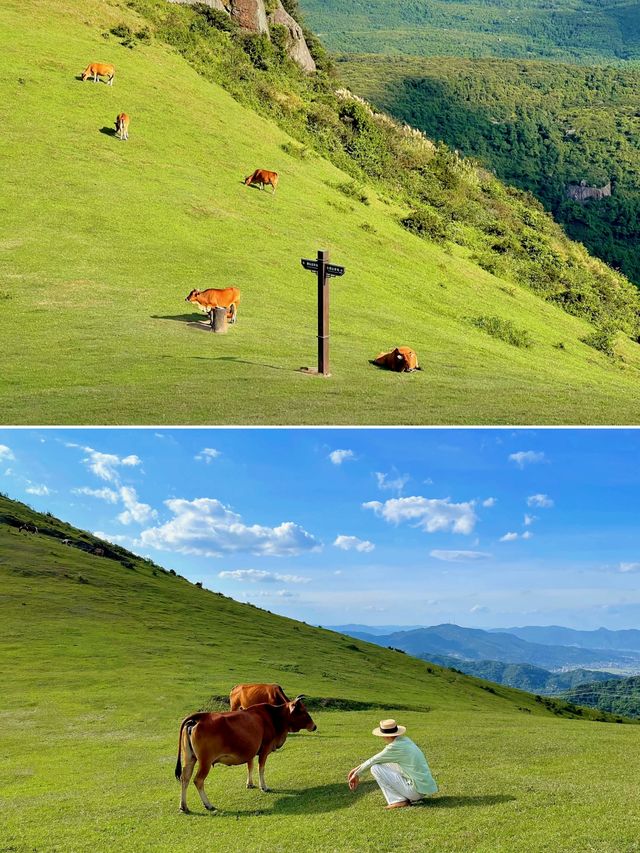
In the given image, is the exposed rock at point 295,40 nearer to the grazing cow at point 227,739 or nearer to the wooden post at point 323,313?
the wooden post at point 323,313

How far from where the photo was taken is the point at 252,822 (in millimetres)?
12359

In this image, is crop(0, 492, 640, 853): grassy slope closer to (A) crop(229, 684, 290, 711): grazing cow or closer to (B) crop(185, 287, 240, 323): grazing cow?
(A) crop(229, 684, 290, 711): grazing cow

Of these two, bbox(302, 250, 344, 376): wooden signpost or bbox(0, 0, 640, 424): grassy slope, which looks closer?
Result: bbox(0, 0, 640, 424): grassy slope

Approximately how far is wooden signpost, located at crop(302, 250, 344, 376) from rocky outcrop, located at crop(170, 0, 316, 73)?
5451 centimetres

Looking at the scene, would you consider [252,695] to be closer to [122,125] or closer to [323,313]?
[323,313]

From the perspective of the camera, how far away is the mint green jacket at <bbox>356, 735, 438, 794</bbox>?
12.8 meters

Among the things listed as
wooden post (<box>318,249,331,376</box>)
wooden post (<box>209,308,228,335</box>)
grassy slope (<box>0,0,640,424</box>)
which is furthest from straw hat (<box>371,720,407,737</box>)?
wooden post (<box>209,308,228,335</box>)

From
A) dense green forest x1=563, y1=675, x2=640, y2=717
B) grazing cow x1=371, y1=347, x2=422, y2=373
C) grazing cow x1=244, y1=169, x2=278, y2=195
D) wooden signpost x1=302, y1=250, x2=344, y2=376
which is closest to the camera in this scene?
wooden signpost x1=302, y1=250, x2=344, y2=376

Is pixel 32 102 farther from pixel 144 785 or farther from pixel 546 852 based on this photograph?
pixel 546 852

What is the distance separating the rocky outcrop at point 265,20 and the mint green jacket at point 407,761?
70922 mm

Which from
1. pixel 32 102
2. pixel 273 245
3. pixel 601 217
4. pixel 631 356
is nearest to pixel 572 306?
pixel 631 356

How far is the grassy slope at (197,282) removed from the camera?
25688mm

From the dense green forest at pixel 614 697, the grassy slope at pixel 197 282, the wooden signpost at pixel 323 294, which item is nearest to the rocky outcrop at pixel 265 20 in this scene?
the grassy slope at pixel 197 282

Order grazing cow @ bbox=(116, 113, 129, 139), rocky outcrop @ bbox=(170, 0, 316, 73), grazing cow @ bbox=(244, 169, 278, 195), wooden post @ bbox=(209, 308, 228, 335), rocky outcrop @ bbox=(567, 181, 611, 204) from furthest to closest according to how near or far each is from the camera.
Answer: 1. rocky outcrop @ bbox=(567, 181, 611, 204)
2. rocky outcrop @ bbox=(170, 0, 316, 73)
3. grazing cow @ bbox=(244, 169, 278, 195)
4. grazing cow @ bbox=(116, 113, 129, 139)
5. wooden post @ bbox=(209, 308, 228, 335)
